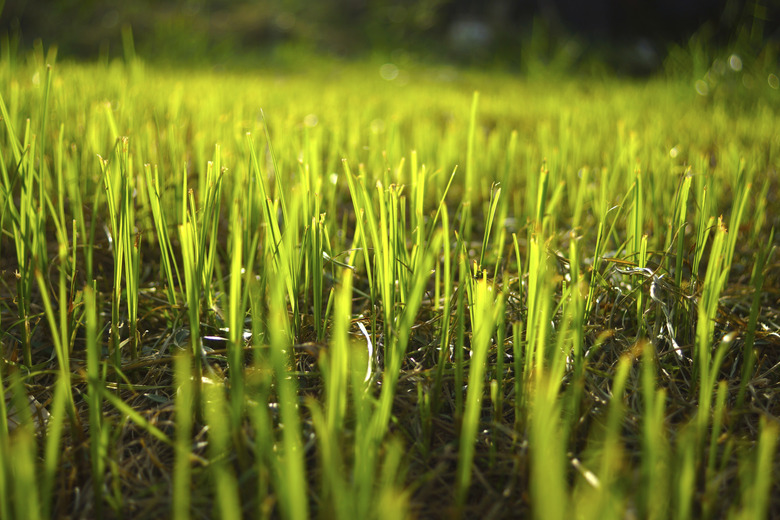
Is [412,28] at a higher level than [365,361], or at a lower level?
higher

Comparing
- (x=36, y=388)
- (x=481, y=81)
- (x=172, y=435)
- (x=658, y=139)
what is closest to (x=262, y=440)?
(x=172, y=435)

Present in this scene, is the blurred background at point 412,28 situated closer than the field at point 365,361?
No

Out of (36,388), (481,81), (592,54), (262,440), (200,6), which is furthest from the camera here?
(200,6)

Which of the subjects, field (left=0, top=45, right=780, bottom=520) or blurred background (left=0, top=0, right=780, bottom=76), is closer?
field (left=0, top=45, right=780, bottom=520)

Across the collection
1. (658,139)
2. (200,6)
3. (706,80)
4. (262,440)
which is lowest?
(262,440)

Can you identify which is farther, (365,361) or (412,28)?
(412,28)

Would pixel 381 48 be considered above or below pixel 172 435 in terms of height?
→ above

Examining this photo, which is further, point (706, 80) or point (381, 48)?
point (381, 48)

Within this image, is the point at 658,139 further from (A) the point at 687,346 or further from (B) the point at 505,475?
(B) the point at 505,475
